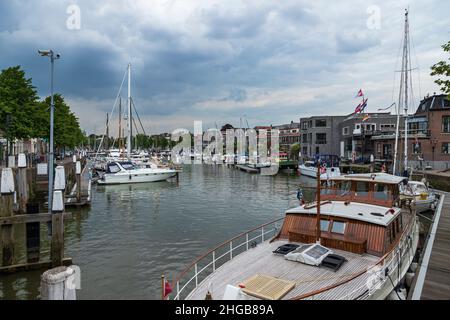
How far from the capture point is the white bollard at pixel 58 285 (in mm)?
5562

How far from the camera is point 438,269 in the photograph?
12.2 metres

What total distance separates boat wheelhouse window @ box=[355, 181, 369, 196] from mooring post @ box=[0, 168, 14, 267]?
685 inches

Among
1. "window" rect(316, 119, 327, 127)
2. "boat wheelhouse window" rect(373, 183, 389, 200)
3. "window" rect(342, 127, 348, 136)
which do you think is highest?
"window" rect(316, 119, 327, 127)

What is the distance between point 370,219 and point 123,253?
45.2ft

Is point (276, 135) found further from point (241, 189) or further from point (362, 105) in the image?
point (241, 189)

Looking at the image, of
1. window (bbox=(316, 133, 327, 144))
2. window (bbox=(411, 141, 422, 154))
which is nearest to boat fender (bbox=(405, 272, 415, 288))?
window (bbox=(411, 141, 422, 154))

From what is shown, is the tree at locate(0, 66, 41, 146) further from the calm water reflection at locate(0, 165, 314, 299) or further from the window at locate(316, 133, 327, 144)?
the window at locate(316, 133, 327, 144)

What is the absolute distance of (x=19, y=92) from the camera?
38.8 metres

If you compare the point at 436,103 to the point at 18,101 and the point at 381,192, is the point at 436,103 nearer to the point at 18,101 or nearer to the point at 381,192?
the point at 381,192

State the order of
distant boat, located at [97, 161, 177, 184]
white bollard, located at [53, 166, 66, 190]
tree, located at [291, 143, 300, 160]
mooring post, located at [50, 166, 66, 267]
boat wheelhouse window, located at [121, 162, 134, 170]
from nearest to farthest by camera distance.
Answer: mooring post, located at [50, 166, 66, 267] < white bollard, located at [53, 166, 66, 190] < distant boat, located at [97, 161, 177, 184] < boat wheelhouse window, located at [121, 162, 134, 170] < tree, located at [291, 143, 300, 160]

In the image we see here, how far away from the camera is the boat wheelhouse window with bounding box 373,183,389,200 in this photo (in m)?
15.7

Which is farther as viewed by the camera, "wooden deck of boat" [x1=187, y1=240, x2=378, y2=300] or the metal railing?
the metal railing

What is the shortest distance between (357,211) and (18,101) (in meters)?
41.5
